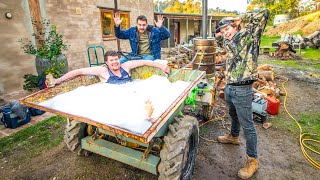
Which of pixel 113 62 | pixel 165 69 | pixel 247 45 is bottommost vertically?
pixel 165 69

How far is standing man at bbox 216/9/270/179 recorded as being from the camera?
2.49 meters

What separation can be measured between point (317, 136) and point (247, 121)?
2.10m

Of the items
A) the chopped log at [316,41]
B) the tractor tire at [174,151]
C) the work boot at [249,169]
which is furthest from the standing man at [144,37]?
the chopped log at [316,41]

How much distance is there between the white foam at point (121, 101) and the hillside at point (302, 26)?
22.0m

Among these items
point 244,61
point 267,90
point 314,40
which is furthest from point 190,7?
point 244,61

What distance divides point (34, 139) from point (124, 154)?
7.91 feet

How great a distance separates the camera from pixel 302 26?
22000mm

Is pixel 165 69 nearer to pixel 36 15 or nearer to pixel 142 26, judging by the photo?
pixel 142 26

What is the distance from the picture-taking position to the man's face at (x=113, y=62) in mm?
3434

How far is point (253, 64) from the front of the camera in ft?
8.40

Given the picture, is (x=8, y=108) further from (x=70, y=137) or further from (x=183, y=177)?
(x=183, y=177)

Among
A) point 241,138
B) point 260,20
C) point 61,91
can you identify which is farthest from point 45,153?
point 260,20

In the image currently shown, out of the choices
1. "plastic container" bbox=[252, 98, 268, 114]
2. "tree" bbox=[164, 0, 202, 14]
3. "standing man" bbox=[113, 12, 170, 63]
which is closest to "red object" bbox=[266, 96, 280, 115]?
"plastic container" bbox=[252, 98, 268, 114]

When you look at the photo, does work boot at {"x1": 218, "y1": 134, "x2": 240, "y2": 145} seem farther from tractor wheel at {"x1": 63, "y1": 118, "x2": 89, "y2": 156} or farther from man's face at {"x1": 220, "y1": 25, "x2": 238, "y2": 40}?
tractor wheel at {"x1": 63, "y1": 118, "x2": 89, "y2": 156}
